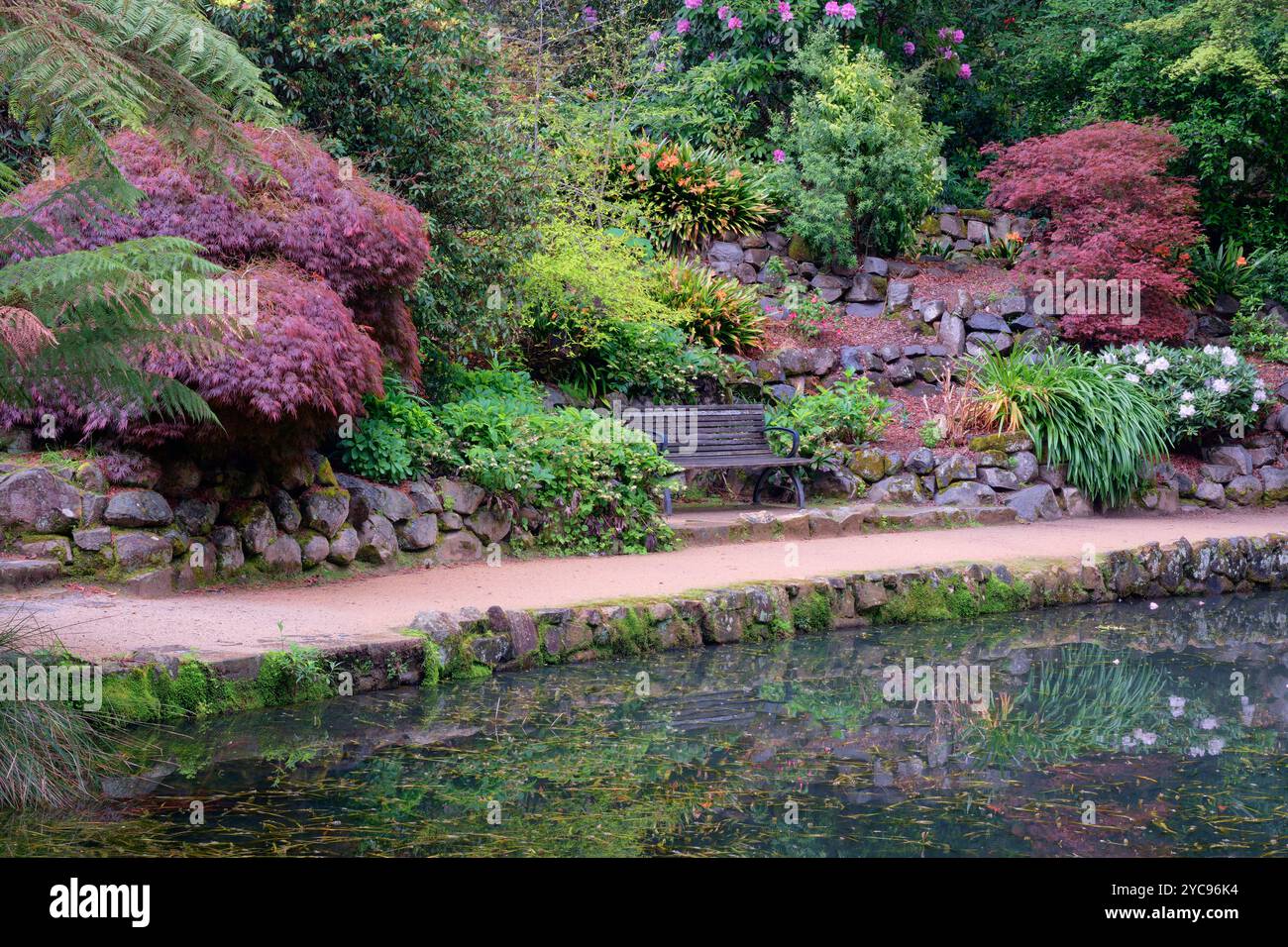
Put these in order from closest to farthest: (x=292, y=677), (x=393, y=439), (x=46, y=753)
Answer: (x=46, y=753), (x=292, y=677), (x=393, y=439)

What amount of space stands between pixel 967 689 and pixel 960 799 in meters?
1.83

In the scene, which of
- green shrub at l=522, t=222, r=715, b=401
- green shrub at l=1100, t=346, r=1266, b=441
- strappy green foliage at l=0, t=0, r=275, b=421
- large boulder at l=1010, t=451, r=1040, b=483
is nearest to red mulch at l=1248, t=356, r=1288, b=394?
green shrub at l=1100, t=346, r=1266, b=441

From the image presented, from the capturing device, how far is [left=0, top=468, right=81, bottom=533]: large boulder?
670 cm

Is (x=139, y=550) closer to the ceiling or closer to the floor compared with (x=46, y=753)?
closer to the ceiling

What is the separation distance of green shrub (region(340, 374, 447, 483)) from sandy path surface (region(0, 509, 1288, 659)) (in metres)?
0.79

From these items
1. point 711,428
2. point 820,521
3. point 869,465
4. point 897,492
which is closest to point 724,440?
point 711,428

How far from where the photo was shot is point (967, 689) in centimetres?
631

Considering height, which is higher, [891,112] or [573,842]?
[891,112]

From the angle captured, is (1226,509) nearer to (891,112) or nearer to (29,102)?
(891,112)

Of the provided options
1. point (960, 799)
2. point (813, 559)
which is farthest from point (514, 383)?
point (960, 799)

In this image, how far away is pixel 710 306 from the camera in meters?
12.4

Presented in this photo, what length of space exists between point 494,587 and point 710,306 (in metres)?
5.77

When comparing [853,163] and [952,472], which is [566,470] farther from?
[853,163]

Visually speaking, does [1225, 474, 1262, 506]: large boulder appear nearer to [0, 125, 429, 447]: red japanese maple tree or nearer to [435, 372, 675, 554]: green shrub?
[435, 372, 675, 554]: green shrub
